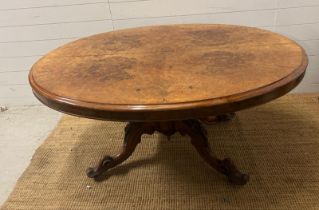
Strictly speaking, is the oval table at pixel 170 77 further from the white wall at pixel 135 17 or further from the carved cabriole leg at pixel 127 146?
the white wall at pixel 135 17

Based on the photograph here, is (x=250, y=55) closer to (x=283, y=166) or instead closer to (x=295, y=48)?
(x=295, y=48)

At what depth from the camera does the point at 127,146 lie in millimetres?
1398

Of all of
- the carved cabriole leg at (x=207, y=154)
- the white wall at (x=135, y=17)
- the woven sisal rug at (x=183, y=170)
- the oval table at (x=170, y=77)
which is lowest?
the woven sisal rug at (x=183, y=170)

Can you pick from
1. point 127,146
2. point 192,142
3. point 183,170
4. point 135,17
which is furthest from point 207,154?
point 135,17

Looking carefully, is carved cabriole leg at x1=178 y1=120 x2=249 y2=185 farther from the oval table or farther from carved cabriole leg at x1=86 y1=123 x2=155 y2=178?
carved cabriole leg at x1=86 y1=123 x2=155 y2=178

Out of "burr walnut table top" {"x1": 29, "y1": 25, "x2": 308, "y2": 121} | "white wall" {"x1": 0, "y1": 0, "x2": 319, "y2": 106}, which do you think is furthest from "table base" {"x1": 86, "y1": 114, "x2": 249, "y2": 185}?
"white wall" {"x1": 0, "y1": 0, "x2": 319, "y2": 106}

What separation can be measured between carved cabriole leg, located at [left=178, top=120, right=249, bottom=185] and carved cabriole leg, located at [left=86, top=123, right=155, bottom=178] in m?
0.17

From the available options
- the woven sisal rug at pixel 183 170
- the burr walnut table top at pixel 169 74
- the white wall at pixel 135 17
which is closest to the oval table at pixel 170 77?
the burr walnut table top at pixel 169 74

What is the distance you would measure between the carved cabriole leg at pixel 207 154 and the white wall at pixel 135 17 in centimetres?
93

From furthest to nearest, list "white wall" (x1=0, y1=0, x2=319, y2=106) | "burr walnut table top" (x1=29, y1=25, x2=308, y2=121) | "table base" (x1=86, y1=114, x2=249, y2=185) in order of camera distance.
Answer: "white wall" (x1=0, y1=0, x2=319, y2=106) < "table base" (x1=86, y1=114, x2=249, y2=185) < "burr walnut table top" (x1=29, y1=25, x2=308, y2=121)

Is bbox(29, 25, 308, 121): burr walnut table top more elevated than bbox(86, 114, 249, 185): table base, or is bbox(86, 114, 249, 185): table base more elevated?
bbox(29, 25, 308, 121): burr walnut table top

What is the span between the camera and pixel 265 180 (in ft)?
4.54

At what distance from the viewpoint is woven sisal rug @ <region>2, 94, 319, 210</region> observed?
132cm

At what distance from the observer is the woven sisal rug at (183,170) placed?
1.32 meters
